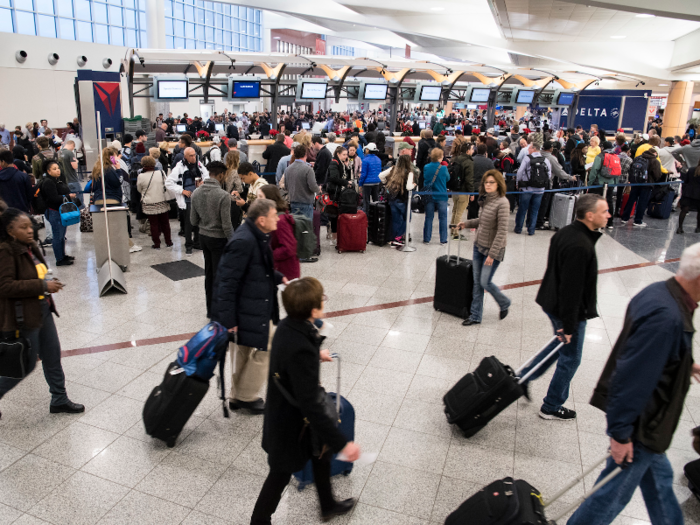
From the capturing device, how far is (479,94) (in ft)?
72.2

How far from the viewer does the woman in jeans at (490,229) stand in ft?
18.3

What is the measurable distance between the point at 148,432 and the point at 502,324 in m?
4.07

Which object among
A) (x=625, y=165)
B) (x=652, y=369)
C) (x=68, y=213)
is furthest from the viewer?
(x=625, y=165)

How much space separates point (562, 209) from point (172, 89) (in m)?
11.7

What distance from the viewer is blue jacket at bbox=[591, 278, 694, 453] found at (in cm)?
237

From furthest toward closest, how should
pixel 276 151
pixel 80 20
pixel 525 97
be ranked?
pixel 80 20
pixel 525 97
pixel 276 151

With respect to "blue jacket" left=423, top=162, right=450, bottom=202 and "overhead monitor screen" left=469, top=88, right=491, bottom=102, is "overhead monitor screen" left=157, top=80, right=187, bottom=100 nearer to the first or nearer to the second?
"blue jacket" left=423, top=162, right=450, bottom=202

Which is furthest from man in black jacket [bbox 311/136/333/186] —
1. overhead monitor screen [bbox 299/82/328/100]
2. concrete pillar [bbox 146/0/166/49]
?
concrete pillar [bbox 146/0/166/49]

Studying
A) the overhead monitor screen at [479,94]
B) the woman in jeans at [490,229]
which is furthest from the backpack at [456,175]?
the overhead monitor screen at [479,94]

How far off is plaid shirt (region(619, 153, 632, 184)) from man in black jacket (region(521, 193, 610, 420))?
8870 millimetres

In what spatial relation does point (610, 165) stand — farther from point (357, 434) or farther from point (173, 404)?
point (173, 404)

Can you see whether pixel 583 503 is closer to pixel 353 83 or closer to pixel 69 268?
pixel 69 268

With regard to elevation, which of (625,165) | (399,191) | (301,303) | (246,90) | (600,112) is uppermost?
(600,112)

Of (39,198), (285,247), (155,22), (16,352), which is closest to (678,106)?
(155,22)
